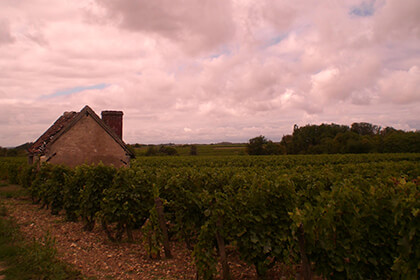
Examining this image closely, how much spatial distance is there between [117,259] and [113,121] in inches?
437

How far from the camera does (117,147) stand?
15.2 metres

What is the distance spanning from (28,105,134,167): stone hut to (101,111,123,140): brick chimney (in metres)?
0.91

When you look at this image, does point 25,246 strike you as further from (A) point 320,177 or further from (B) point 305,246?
(A) point 320,177

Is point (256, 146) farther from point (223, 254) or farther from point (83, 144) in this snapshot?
point (223, 254)

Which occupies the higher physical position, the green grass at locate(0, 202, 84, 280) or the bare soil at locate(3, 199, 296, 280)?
the green grass at locate(0, 202, 84, 280)

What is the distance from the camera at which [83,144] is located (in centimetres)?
1434

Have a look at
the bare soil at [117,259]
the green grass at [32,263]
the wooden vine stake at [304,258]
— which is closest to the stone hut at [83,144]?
the bare soil at [117,259]

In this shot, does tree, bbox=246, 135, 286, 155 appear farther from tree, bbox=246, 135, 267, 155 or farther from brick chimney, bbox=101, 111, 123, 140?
brick chimney, bbox=101, 111, 123, 140

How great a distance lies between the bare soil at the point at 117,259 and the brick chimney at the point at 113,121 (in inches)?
294

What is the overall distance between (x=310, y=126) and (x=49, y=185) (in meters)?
96.2

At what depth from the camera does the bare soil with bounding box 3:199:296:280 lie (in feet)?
19.1

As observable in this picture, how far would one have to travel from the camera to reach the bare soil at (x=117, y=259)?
582 centimetres

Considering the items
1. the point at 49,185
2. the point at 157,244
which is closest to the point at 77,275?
the point at 157,244

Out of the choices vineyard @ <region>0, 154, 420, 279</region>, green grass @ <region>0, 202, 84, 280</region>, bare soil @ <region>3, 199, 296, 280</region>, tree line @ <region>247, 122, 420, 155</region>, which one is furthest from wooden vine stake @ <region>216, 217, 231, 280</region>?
tree line @ <region>247, 122, 420, 155</region>
